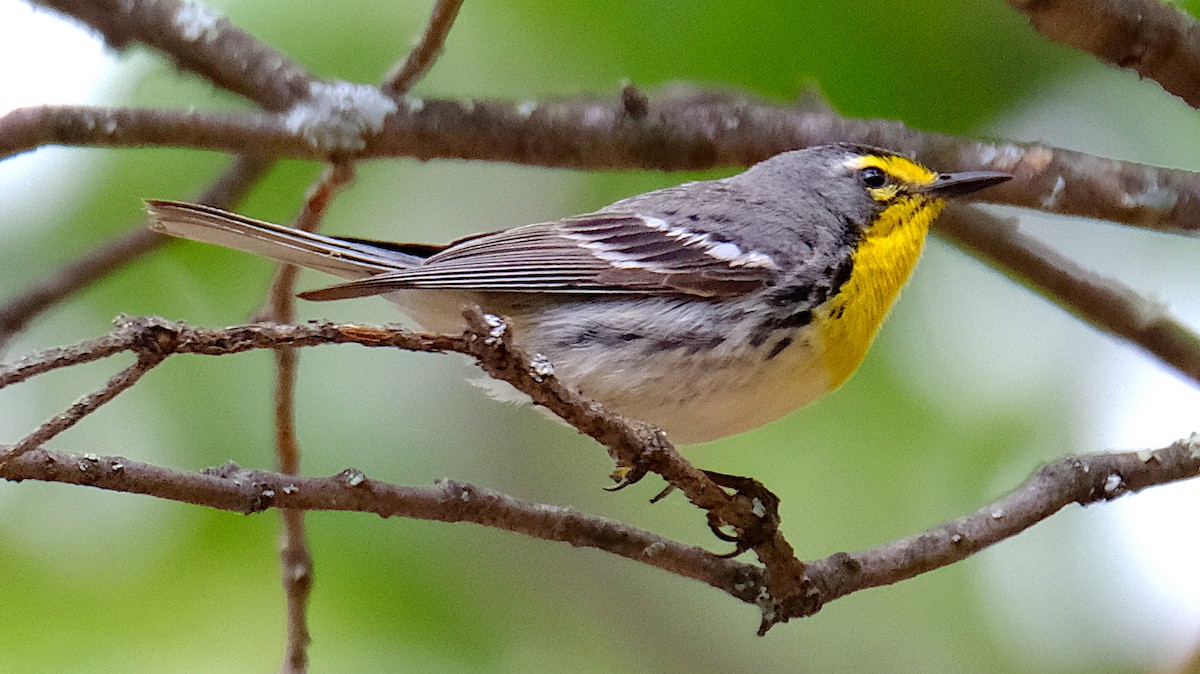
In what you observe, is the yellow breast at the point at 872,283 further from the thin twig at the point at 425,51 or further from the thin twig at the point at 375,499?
the thin twig at the point at 425,51

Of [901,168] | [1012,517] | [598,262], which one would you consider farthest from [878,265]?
[1012,517]

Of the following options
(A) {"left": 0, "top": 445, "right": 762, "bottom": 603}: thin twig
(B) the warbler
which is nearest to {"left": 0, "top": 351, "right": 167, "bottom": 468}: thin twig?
(A) {"left": 0, "top": 445, "right": 762, "bottom": 603}: thin twig

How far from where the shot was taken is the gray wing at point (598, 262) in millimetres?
3344

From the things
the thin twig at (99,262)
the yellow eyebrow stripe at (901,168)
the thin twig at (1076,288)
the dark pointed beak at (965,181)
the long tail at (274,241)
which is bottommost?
the thin twig at (1076,288)

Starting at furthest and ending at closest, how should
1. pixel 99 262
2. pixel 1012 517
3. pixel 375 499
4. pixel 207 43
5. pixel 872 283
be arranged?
pixel 99 262, pixel 872 283, pixel 207 43, pixel 1012 517, pixel 375 499

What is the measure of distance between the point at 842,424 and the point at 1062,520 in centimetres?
120

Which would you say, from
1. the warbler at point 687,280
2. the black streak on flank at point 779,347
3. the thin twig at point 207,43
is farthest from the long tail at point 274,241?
the black streak on flank at point 779,347

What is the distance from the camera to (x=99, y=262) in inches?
151

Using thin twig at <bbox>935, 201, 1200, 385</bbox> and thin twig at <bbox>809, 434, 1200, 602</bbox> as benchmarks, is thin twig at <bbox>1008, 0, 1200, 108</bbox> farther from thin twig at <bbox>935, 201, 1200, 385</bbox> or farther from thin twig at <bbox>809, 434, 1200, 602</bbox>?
thin twig at <bbox>935, 201, 1200, 385</bbox>

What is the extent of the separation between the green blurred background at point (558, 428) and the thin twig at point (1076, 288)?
58 centimetres

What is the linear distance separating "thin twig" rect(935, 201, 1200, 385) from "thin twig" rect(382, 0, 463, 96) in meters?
1.78

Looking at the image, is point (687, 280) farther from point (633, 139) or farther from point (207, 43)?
point (207, 43)

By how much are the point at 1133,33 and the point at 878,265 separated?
113 cm

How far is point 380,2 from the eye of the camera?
4.91 m
